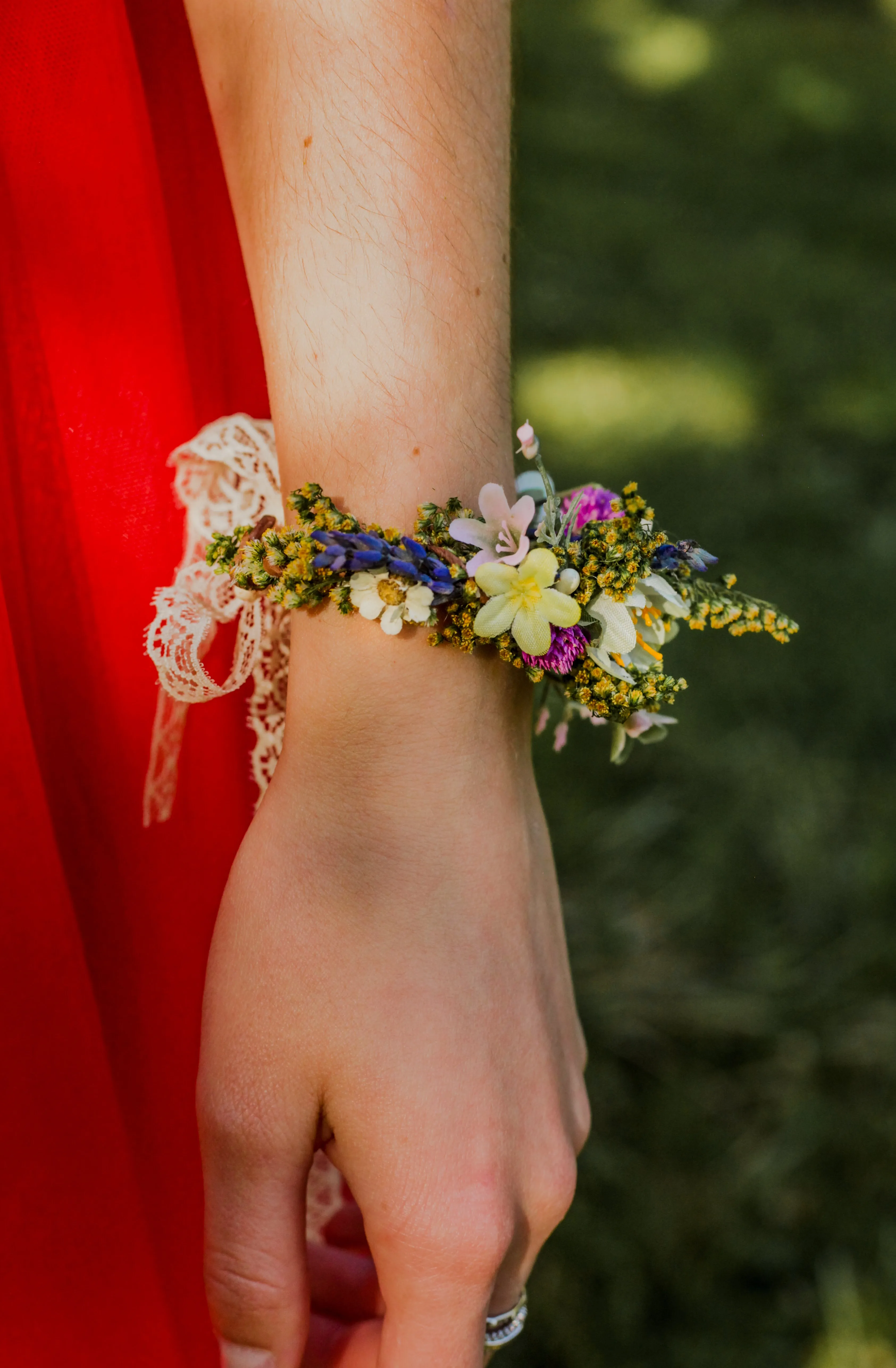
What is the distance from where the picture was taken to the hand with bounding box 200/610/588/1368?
81 cm

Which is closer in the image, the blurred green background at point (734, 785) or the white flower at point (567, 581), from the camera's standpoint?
the white flower at point (567, 581)

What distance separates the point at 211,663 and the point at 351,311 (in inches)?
13.7

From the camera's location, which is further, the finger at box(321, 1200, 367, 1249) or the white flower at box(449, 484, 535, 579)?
the finger at box(321, 1200, 367, 1249)

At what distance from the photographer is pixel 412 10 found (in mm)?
872

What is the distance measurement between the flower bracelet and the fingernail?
Answer: 552 mm

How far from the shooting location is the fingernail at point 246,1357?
0.87m

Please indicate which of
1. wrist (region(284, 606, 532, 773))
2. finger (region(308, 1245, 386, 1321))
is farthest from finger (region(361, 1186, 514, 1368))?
wrist (region(284, 606, 532, 773))

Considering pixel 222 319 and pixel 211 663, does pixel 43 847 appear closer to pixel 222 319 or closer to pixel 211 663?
pixel 211 663

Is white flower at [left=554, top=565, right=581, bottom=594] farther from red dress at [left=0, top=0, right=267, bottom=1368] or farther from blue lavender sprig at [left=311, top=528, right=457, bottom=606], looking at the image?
red dress at [left=0, top=0, right=267, bottom=1368]

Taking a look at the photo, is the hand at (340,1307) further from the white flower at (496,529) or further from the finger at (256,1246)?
the white flower at (496,529)

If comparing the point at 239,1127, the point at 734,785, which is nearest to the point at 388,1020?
the point at 239,1127

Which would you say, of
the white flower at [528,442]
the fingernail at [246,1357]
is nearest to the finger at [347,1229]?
the fingernail at [246,1357]

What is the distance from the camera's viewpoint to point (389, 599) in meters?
0.84

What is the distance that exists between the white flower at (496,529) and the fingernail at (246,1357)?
2.00 ft
